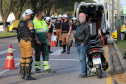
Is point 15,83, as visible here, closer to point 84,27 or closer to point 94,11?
point 84,27

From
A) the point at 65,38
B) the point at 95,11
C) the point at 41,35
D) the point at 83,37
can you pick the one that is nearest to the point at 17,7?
the point at 95,11

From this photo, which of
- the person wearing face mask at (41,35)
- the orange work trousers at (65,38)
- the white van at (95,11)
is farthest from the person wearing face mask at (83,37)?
the white van at (95,11)

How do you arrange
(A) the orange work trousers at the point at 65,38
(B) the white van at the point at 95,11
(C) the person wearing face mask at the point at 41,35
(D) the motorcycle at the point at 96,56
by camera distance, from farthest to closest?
(B) the white van at the point at 95,11
(A) the orange work trousers at the point at 65,38
(C) the person wearing face mask at the point at 41,35
(D) the motorcycle at the point at 96,56

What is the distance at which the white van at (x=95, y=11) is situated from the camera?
871 inches


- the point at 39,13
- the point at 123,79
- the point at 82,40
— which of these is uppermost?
the point at 39,13

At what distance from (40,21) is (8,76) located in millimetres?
1892

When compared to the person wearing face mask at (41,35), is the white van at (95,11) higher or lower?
higher

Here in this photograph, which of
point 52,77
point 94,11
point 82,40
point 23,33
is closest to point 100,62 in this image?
point 82,40

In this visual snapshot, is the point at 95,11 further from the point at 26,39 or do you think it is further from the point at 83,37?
the point at 26,39

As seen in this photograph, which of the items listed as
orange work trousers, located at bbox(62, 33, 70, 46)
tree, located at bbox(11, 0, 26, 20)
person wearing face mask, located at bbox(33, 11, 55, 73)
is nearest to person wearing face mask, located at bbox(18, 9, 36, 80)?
person wearing face mask, located at bbox(33, 11, 55, 73)

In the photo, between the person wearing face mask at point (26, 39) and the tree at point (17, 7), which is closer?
Answer: the person wearing face mask at point (26, 39)

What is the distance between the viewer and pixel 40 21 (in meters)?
9.77

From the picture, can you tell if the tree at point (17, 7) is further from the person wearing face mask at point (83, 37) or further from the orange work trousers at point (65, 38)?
the person wearing face mask at point (83, 37)

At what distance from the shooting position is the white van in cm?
2213
